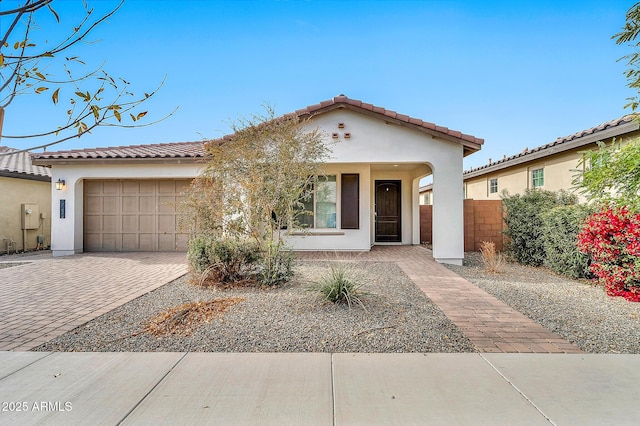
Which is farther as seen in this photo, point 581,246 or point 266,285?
point 581,246

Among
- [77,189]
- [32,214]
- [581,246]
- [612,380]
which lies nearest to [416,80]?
[581,246]

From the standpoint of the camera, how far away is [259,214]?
6.34m

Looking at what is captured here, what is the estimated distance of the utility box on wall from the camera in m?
12.5

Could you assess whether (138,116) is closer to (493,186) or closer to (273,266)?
(273,266)

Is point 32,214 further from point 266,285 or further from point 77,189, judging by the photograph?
point 266,285

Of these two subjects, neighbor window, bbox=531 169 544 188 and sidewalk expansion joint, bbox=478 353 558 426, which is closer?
sidewalk expansion joint, bbox=478 353 558 426

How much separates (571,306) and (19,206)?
17.2m

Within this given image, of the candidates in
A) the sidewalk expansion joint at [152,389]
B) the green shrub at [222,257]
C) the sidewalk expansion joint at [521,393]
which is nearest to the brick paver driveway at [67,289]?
the green shrub at [222,257]

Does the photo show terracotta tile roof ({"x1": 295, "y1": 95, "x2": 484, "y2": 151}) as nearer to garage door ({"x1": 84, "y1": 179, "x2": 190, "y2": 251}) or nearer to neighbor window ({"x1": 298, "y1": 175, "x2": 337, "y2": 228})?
neighbor window ({"x1": 298, "y1": 175, "x2": 337, "y2": 228})

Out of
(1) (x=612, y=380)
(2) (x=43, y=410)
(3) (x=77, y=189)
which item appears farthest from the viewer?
(3) (x=77, y=189)

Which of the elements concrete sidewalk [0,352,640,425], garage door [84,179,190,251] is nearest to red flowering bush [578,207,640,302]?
concrete sidewalk [0,352,640,425]

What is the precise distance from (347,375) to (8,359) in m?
3.53

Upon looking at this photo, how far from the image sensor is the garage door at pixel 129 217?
38.6ft

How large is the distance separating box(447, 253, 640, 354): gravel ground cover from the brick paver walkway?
21 centimetres
